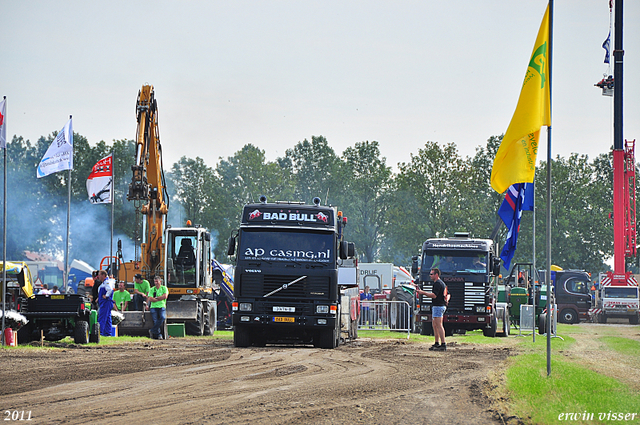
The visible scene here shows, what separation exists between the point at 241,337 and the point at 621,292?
120ft

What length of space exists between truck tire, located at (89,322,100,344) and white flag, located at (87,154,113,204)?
652 inches

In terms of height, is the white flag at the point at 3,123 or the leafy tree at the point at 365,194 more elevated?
the leafy tree at the point at 365,194

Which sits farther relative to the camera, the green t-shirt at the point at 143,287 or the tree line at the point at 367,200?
the tree line at the point at 367,200

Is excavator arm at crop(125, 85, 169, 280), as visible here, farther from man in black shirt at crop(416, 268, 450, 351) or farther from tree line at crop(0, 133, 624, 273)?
tree line at crop(0, 133, 624, 273)

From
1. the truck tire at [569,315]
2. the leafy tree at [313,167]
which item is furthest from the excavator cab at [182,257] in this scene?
the leafy tree at [313,167]

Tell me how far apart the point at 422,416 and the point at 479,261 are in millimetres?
18294

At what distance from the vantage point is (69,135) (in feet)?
95.5

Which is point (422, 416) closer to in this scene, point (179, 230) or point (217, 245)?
point (179, 230)

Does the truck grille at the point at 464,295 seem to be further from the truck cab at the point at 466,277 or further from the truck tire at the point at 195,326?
the truck tire at the point at 195,326

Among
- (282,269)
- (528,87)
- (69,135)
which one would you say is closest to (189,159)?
(69,135)

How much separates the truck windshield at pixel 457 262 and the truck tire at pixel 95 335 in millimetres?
11275

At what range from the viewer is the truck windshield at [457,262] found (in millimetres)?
27094

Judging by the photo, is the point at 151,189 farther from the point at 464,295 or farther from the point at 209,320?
the point at 464,295

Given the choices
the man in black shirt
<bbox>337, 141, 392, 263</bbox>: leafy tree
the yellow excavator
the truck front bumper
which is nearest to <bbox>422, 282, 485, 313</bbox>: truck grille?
the man in black shirt
